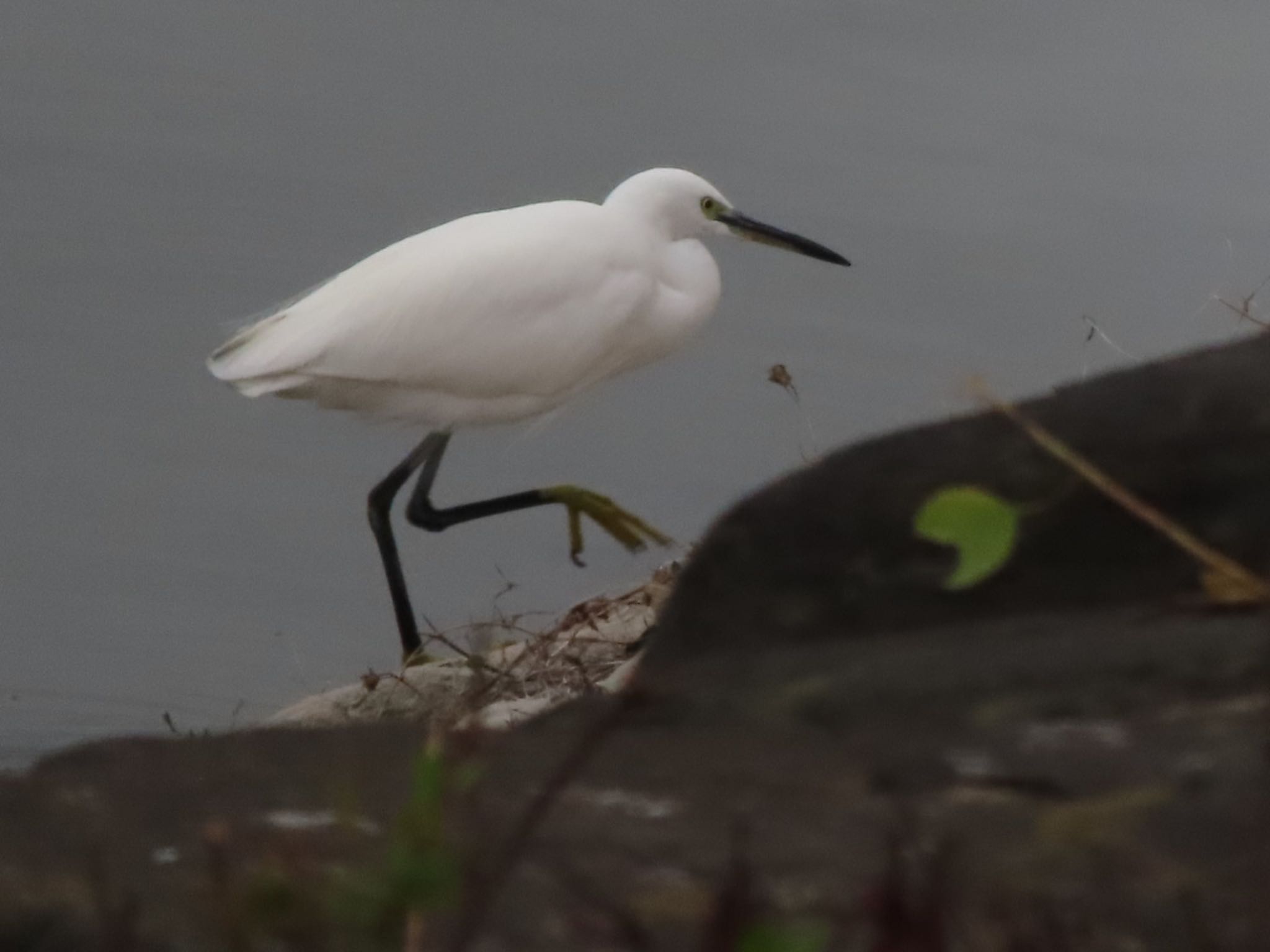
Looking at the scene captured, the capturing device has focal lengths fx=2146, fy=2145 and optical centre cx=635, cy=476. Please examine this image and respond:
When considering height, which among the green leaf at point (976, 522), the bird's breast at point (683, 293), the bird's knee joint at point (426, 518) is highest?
the green leaf at point (976, 522)

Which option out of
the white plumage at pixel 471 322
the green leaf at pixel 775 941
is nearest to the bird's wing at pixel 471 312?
the white plumage at pixel 471 322

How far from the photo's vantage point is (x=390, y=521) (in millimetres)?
5613

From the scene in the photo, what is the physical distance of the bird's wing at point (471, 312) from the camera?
4.89 meters

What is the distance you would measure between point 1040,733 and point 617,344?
13.2 ft

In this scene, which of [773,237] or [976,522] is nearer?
[976,522]

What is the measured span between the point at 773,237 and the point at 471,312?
949 millimetres

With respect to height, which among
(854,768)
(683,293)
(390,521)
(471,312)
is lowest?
(390,521)

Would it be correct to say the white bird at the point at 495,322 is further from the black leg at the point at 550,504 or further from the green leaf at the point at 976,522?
the green leaf at the point at 976,522

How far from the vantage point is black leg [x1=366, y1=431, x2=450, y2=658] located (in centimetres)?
540

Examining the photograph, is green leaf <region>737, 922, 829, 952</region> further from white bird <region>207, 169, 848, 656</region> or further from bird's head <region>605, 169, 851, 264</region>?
bird's head <region>605, 169, 851, 264</region>

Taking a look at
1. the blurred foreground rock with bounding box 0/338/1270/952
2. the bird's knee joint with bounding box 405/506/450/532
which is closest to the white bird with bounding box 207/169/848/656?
the bird's knee joint with bounding box 405/506/450/532

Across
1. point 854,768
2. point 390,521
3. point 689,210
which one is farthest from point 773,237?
point 854,768

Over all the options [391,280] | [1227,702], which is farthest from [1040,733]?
[391,280]

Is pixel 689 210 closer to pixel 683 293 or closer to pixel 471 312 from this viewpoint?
pixel 683 293
